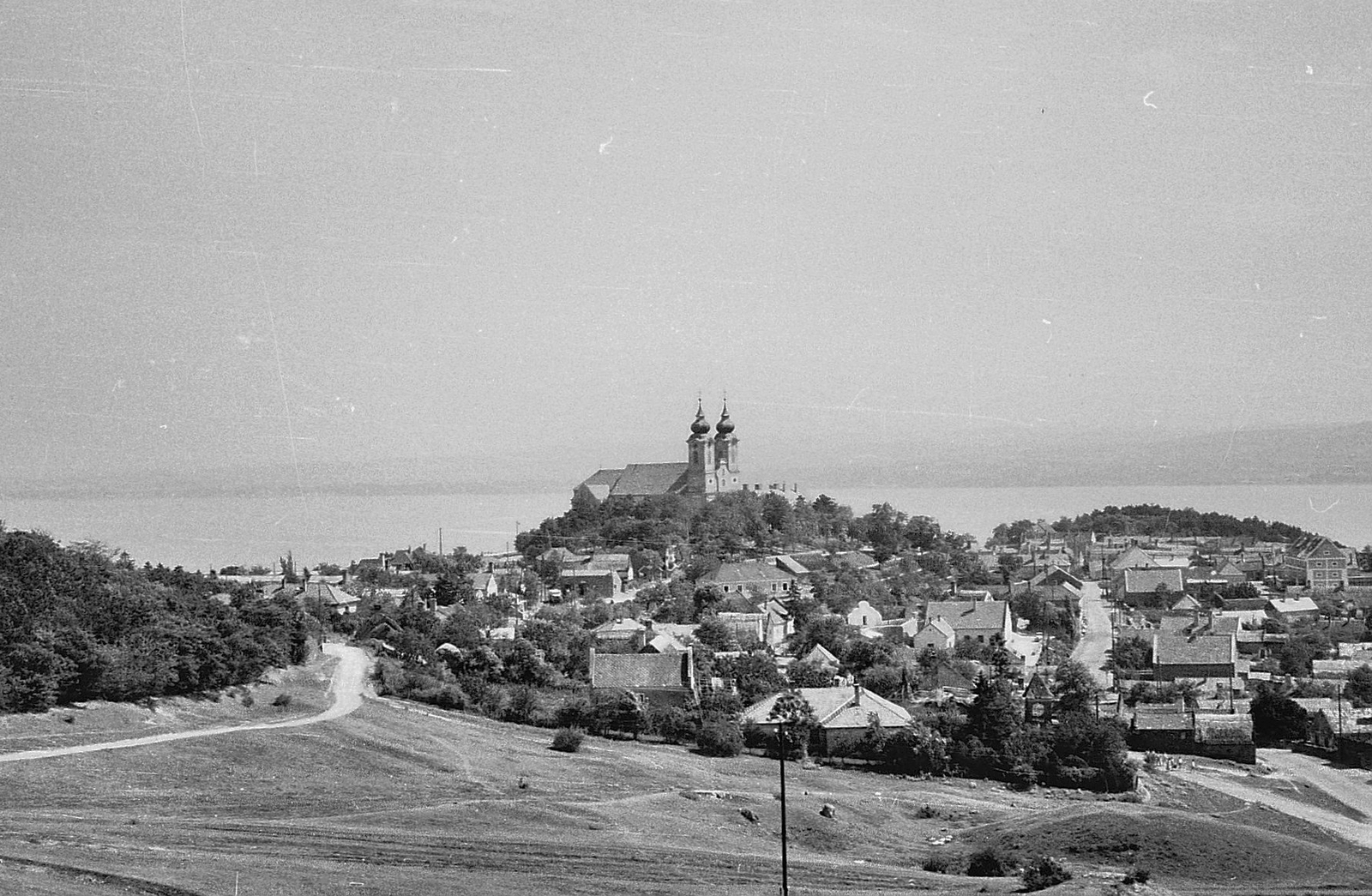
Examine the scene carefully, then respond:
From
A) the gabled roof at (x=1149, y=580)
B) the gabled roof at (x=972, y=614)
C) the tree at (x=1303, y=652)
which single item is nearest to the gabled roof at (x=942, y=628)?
the gabled roof at (x=972, y=614)

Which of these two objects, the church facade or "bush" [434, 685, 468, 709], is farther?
the church facade

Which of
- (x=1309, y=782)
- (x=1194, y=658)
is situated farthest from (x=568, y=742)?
(x=1194, y=658)

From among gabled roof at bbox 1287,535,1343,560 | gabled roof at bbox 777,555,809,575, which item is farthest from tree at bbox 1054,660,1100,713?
gabled roof at bbox 1287,535,1343,560

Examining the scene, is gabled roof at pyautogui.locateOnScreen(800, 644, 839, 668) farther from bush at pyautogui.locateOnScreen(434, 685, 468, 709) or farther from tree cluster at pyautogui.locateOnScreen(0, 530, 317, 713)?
tree cluster at pyautogui.locateOnScreen(0, 530, 317, 713)

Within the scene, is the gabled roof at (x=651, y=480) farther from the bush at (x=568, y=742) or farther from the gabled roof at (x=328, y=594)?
the bush at (x=568, y=742)

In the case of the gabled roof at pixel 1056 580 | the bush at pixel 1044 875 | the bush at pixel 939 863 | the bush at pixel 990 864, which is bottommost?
the bush at pixel 939 863
